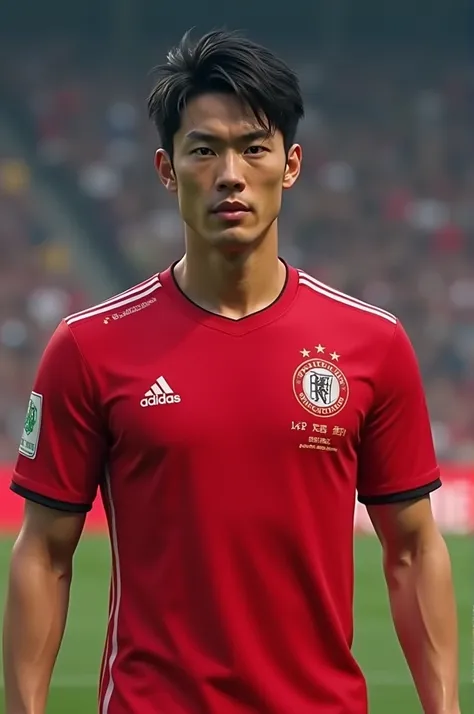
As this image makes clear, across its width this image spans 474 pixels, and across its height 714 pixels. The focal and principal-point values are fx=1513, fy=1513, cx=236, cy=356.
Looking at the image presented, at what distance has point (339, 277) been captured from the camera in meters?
21.6

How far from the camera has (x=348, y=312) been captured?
10.4ft

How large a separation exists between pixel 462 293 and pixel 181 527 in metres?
19.0

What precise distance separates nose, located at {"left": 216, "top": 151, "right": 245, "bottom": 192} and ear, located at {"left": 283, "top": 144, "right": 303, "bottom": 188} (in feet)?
0.65

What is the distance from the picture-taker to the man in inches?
114

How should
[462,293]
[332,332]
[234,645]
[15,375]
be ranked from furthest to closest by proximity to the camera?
[462,293] → [15,375] → [332,332] → [234,645]

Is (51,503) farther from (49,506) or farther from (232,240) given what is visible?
(232,240)

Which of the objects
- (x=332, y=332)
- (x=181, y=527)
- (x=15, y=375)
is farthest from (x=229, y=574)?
(x=15, y=375)

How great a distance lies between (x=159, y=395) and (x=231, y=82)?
0.63 meters

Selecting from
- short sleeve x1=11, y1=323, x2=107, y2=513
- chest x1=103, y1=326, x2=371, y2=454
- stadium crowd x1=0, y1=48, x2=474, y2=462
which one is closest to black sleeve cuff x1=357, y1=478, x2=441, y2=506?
chest x1=103, y1=326, x2=371, y2=454

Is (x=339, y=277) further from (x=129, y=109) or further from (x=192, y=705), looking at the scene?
(x=192, y=705)

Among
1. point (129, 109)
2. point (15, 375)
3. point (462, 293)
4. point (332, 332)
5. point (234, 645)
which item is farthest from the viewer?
point (129, 109)

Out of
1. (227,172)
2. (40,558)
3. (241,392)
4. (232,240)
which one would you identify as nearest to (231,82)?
(227,172)

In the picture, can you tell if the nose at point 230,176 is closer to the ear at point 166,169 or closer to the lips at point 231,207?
the lips at point 231,207

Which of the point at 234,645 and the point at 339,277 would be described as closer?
the point at 234,645
